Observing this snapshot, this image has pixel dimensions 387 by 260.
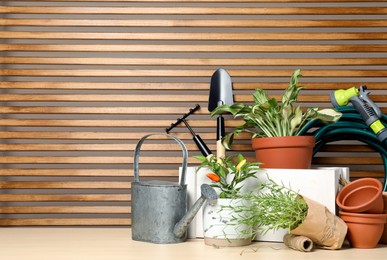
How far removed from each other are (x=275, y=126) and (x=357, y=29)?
1.93ft

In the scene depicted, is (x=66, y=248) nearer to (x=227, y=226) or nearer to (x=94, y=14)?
(x=227, y=226)

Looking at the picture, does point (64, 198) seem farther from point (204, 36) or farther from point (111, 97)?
point (204, 36)

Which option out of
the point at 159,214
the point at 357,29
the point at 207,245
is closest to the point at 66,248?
the point at 159,214

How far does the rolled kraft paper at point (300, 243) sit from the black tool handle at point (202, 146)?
0.43 m

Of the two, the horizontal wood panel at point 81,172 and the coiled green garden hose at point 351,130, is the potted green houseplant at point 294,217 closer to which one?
the coiled green garden hose at point 351,130

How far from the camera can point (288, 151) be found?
Answer: 1.55 metres

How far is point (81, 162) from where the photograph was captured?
6.08 feet

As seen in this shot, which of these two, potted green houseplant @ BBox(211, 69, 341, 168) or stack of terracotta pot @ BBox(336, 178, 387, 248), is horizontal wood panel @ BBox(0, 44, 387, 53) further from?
stack of terracotta pot @ BBox(336, 178, 387, 248)

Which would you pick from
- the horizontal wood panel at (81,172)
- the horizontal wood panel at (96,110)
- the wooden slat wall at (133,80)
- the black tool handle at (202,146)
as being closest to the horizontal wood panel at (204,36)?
the wooden slat wall at (133,80)

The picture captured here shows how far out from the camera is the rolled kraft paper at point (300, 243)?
4.57 feet

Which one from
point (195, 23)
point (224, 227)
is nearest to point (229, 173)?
point (224, 227)

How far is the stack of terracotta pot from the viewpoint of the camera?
1425 mm

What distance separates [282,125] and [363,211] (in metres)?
0.35

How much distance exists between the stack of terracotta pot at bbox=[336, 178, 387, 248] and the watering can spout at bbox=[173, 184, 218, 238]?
1.18ft
